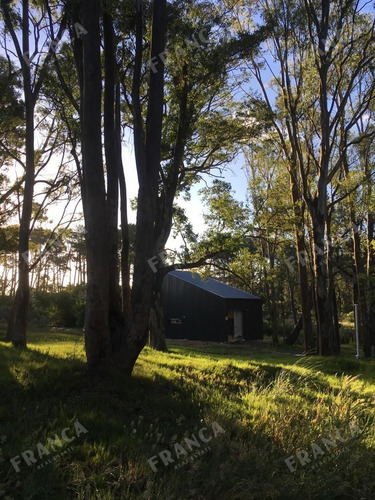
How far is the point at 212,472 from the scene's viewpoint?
3768 mm

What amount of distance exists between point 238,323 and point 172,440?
2825 centimetres

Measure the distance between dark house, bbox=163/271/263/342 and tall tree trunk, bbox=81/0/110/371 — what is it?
23.0m

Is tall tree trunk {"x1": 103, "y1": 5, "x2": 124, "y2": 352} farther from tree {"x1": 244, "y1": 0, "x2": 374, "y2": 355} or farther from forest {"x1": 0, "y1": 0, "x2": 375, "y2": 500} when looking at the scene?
tree {"x1": 244, "y1": 0, "x2": 374, "y2": 355}

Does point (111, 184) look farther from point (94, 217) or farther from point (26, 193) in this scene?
point (26, 193)

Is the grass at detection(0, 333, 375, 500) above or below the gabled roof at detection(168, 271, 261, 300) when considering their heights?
below

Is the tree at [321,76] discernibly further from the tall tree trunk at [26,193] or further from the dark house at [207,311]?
the dark house at [207,311]

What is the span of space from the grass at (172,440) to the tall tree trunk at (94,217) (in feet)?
2.08

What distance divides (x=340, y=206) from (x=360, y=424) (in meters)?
22.1

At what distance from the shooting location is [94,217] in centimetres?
671

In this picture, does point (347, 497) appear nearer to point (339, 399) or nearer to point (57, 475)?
point (339, 399)

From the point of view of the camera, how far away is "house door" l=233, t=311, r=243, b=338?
31781 millimetres

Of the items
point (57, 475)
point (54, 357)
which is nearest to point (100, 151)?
point (54, 357)

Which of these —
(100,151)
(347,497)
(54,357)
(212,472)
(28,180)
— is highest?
(28,180)

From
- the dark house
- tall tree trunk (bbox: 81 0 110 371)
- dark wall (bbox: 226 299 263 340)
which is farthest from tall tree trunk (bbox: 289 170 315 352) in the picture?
tall tree trunk (bbox: 81 0 110 371)
